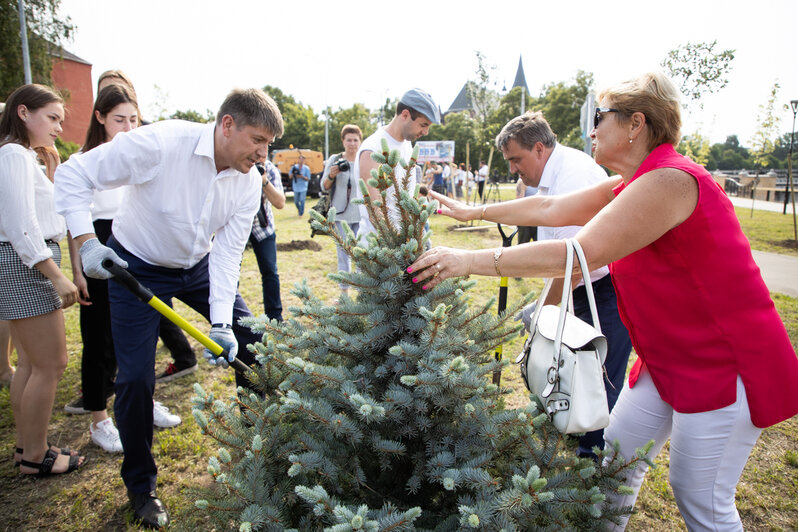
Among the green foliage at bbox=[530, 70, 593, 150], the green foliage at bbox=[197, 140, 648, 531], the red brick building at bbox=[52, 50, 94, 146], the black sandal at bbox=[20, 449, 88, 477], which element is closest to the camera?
the green foliage at bbox=[197, 140, 648, 531]

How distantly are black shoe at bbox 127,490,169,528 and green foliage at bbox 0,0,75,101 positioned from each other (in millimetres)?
24865

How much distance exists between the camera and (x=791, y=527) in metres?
2.73

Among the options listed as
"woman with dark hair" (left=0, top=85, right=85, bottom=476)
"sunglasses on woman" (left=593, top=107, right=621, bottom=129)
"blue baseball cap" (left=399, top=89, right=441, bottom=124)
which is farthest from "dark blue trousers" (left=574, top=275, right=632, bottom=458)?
"woman with dark hair" (left=0, top=85, right=85, bottom=476)

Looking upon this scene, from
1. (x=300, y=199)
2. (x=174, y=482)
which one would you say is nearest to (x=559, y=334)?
(x=174, y=482)

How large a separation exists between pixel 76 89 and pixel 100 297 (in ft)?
172

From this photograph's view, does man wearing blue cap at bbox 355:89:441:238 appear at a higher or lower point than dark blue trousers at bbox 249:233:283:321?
higher

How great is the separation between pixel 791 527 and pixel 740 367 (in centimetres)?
207

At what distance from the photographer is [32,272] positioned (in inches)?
111

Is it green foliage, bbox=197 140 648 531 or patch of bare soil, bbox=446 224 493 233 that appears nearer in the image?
green foliage, bbox=197 140 648 531

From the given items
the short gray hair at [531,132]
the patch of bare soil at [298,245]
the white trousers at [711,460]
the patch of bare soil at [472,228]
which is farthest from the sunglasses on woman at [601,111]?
the patch of bare soil at [472,228]

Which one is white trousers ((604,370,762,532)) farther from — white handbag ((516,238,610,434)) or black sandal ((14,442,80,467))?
black sandal ((14,442,80,467))

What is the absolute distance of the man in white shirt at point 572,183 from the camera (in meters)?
2.88

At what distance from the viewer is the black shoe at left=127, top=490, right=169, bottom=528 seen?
101 inches

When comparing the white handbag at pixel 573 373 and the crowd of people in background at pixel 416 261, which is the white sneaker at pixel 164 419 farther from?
the white handbag at pixel 573 373
